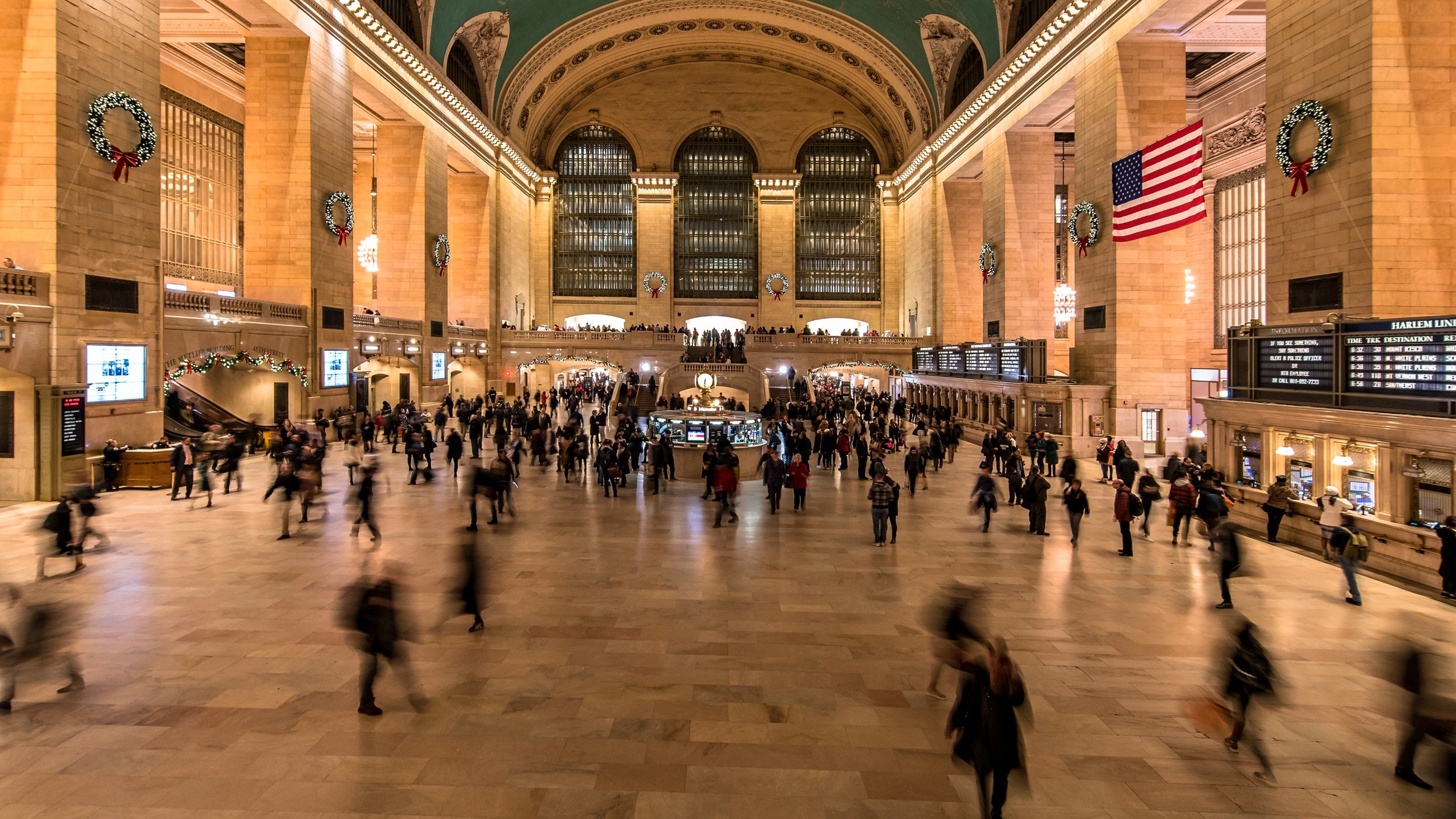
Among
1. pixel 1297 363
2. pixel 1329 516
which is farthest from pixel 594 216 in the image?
pixel 1329 516

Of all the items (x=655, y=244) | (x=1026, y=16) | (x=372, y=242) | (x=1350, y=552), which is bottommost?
(x=1350, y=552)

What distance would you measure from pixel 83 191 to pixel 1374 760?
1922 cm

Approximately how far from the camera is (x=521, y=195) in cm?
4303

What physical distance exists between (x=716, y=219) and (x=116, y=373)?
36723 mm

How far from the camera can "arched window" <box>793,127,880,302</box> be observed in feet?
154

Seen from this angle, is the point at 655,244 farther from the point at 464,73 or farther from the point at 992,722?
the point at 992,722

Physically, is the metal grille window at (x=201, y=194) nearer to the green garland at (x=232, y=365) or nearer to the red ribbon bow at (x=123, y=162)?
the green garland at (x=232, y=365)

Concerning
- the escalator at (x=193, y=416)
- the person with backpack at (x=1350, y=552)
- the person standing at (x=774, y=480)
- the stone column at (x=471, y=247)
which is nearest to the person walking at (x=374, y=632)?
the person standing at (x=774, y=480)

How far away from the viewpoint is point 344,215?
2261 centimetres

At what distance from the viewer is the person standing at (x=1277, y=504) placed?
10492mm

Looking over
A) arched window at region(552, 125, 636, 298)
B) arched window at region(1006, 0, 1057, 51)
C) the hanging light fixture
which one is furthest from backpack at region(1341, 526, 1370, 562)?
arched window at region(552, 125, 636, 298)

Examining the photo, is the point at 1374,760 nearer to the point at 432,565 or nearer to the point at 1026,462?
the point at 432,565

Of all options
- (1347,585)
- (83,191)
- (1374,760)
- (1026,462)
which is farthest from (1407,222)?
(83,191)

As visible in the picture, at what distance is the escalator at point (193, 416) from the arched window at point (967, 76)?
29.1 m
